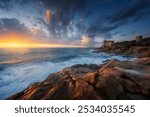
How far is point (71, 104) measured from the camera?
81.0 inches

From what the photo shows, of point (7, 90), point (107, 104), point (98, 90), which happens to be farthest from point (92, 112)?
point (7, 90)

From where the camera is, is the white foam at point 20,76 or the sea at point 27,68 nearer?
the white foam at point 20,76

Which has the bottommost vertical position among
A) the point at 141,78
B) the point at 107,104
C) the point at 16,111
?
the point at 16,111

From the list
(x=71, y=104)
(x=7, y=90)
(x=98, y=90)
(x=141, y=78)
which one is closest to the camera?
(x=71, y=104)

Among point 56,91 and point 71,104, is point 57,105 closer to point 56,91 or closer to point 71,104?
point 71,104

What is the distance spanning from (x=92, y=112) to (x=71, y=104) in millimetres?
373

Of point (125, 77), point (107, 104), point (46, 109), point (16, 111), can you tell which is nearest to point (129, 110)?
point (107, 104)

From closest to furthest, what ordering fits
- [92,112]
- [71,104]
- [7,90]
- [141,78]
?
[92,112] < [71,104] < [141,78] < [7,90]

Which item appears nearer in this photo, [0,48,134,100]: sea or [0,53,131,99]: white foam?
[0,53,131,99]: white foam

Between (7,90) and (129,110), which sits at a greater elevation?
(129,110)

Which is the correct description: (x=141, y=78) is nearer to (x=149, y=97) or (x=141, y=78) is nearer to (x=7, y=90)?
(x=149, y=97)

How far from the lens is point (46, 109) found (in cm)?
196

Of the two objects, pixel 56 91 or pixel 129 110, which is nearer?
pixel 129 110

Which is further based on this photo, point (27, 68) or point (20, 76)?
point (27, 68)
